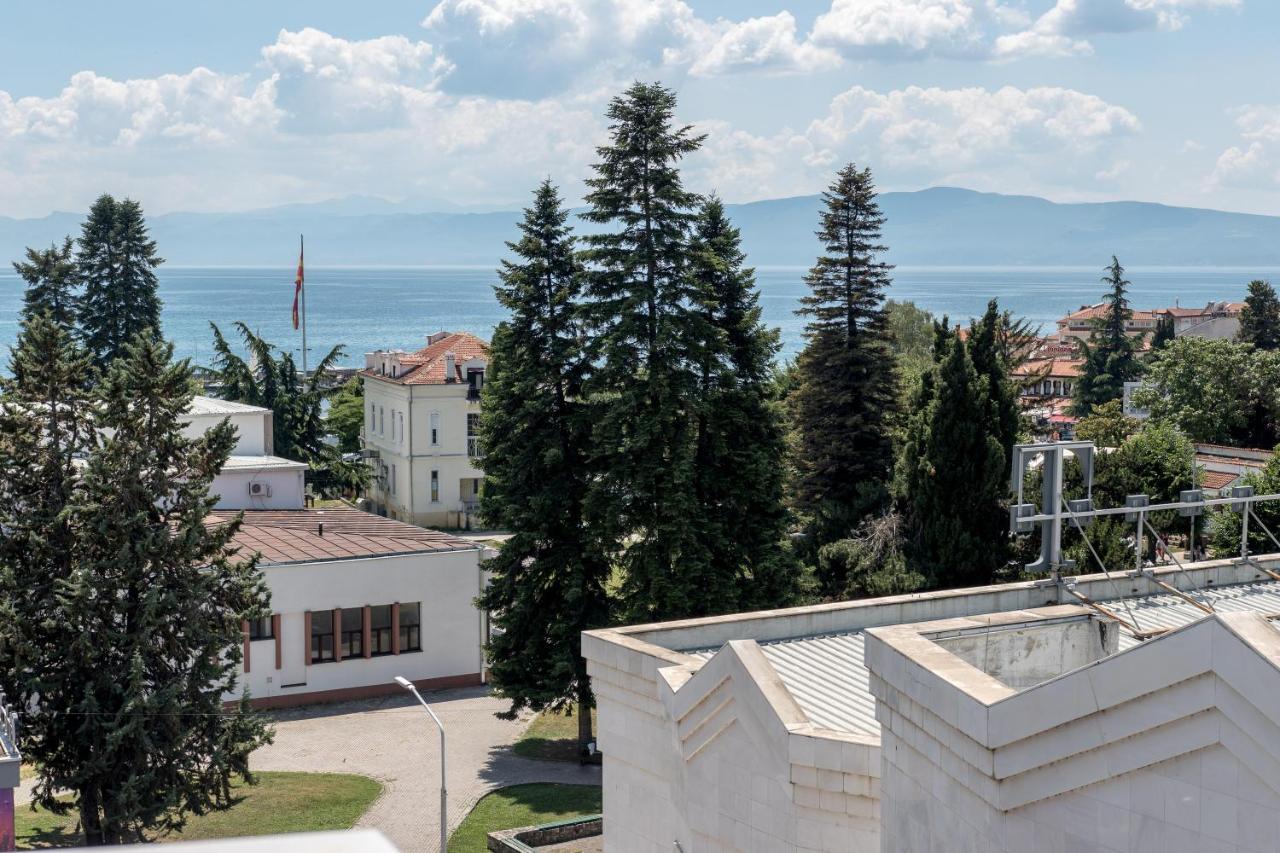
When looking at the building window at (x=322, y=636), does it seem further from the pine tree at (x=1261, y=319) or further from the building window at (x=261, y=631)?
the pine tree at (x=1261, y=319)

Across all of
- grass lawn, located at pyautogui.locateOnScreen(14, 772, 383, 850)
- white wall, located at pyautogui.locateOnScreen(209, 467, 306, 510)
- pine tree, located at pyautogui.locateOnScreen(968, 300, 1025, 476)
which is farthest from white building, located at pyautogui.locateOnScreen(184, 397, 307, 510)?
pine tree, located at pyautogui.locateOnScreen(968, 300, 1025, 476)

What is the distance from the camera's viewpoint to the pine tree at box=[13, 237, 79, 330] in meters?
66.1

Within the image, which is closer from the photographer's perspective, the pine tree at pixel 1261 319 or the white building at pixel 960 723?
the white building at pixel 960 723

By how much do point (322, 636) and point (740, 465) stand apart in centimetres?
1116

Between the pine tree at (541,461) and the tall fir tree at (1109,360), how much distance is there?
195 feet

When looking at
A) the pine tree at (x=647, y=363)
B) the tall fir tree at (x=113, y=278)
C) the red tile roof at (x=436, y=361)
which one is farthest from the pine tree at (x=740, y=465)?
the tall fir tree at (x=113, y=278)

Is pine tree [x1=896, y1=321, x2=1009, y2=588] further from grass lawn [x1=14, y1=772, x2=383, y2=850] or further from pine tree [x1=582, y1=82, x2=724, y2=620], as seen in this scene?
grass lawn [x1=14, y1=772, x2=383, y2=850]

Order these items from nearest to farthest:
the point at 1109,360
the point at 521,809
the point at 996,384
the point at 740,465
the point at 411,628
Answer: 1. the point at 521,809
2. the point at 740,465
3. the point at 411,628
4. the point at 996,384
5. the point at 1109,360

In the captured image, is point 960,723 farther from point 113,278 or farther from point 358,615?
point 113,278

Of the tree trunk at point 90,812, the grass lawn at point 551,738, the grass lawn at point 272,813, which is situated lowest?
the grass lawn at point 551,738

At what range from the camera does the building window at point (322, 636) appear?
34.8 meters

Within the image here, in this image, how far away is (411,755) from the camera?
1219 inches

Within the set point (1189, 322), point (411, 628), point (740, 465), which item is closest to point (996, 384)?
point (740, 465)

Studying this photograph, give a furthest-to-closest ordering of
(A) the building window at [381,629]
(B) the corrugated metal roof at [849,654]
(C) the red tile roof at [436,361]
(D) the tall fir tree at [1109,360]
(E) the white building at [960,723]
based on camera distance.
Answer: (D) the tall fir tree at [1109,360]
(C) the red tile roof at [436,361]
(A) the building window at [381,629]
(B) the corrugated metal roof at [849,654]
(E) the white building at [960,723]
